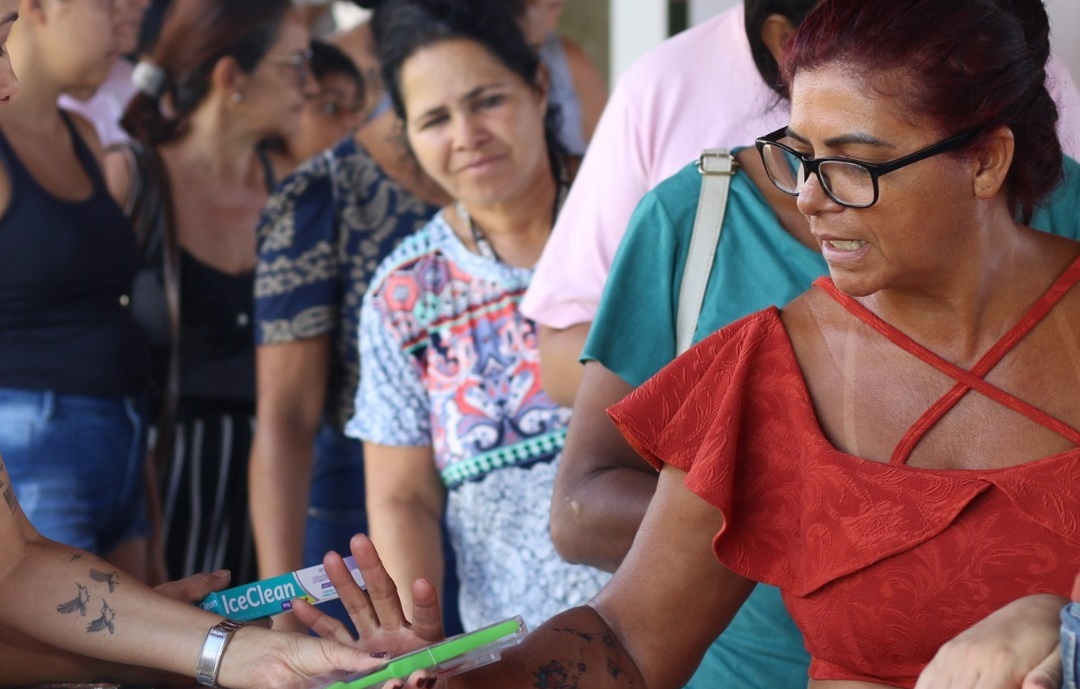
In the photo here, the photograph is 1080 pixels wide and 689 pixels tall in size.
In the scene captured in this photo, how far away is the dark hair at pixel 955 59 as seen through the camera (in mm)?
1679

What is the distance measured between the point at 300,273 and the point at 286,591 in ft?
6.37

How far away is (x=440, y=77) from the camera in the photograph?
318 centimetres

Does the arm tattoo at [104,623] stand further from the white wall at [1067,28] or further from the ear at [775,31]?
the white wall at [1067,28]

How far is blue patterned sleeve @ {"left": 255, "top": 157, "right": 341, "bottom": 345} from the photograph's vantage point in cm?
368

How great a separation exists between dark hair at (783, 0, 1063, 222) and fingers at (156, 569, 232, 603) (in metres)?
1.05

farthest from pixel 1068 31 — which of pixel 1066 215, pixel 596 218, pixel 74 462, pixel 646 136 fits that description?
pixel 74 462

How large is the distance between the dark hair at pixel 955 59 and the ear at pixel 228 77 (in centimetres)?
269

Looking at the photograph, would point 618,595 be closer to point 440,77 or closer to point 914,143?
point 914,143

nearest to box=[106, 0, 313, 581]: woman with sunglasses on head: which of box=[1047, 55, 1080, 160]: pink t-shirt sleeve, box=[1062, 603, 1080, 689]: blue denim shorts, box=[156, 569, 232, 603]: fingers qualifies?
box=[156, 569, 232, 603]: fingers

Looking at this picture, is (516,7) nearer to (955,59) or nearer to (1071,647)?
(955,59)

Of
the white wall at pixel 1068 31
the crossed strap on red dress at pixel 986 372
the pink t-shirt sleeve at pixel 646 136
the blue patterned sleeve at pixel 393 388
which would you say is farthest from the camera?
the blue patterned sleeve at pixel 393 388

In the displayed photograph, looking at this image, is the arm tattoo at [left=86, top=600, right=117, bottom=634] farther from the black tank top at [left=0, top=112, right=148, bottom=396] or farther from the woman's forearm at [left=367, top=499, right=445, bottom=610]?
the black tank top at [left=0, top=112, right=148, bottom=396]

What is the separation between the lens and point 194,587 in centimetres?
199

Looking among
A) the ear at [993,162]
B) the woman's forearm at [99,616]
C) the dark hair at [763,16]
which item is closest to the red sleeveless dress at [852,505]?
the ear at [993,162]
